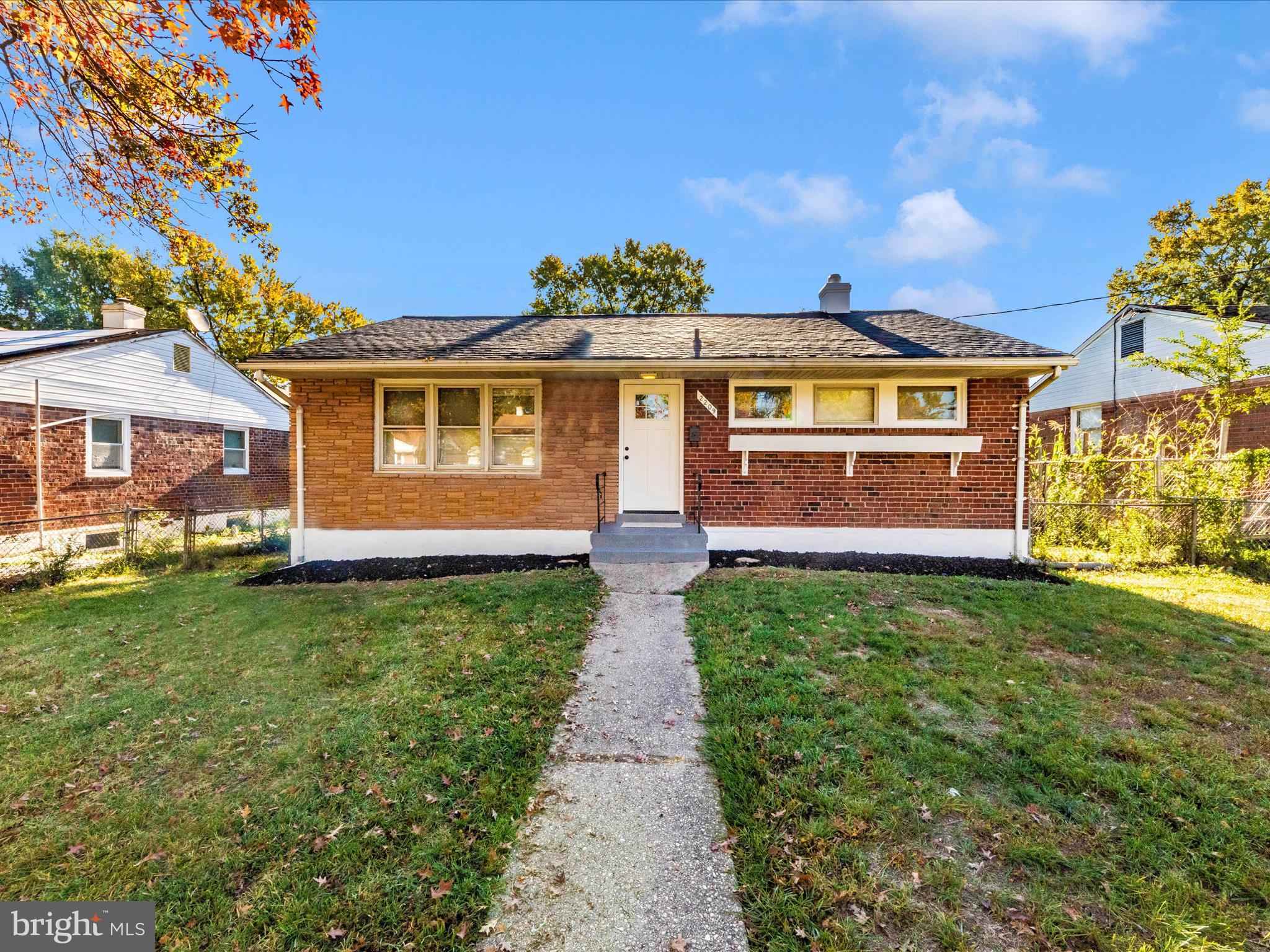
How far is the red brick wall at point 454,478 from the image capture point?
8367mm

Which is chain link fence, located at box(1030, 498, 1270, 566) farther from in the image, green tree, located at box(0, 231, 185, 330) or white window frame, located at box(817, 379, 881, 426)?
green tree, located at box(0, 231, 185, 330)

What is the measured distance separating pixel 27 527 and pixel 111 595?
18.2 feet

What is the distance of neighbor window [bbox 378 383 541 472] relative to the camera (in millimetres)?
8453

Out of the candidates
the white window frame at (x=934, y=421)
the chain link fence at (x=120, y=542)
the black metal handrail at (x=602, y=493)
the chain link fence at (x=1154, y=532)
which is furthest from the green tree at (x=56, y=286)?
the chain link fence at (x=1154, y=532)

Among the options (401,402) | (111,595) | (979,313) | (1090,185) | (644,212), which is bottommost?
(111,595)

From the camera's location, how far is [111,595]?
6.89 metres

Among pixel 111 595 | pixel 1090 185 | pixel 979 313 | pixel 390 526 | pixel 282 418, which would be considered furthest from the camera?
pixel 282 418

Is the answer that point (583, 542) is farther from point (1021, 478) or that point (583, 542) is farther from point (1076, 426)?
point (1076, 426)

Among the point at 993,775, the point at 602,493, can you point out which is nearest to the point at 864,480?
the point at 602,493

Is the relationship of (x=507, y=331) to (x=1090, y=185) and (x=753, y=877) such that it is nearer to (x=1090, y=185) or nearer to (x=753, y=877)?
(x=753, y=877)

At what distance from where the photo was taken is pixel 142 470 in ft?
40.1

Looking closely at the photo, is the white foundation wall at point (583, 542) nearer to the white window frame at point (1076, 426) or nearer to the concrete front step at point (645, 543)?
the concrete front step at point (645, 543)

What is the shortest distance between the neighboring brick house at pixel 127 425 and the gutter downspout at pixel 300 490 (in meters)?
1.52

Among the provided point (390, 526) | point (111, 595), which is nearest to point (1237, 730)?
point (390, 526)
